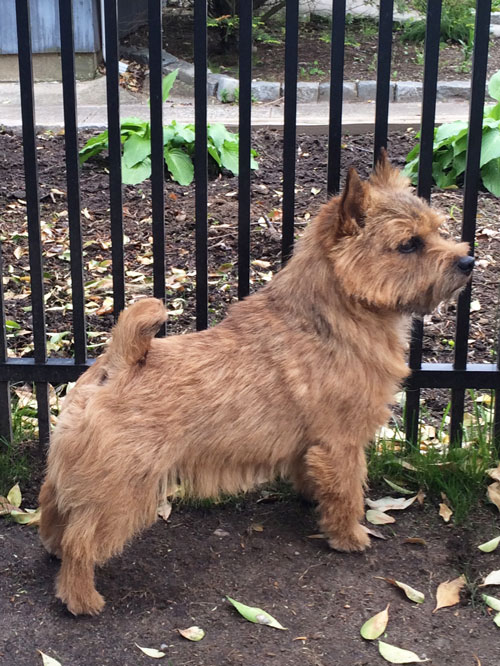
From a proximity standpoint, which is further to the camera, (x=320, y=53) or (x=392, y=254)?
(x=320, y=53)

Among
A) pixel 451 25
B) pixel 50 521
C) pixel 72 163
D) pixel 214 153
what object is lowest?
pixel 50 521

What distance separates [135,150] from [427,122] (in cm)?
335

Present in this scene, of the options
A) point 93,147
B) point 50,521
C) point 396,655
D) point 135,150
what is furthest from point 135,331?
point 93,147

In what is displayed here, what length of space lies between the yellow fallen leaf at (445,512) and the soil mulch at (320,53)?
29.7ft

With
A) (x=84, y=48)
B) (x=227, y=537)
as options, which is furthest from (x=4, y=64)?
(x=227, y=537)

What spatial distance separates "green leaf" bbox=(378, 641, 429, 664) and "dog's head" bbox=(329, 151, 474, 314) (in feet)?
4.03

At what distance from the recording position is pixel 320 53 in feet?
42.9

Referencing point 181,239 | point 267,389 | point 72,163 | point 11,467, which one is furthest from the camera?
point 181,239

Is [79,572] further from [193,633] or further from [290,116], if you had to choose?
[290,116]

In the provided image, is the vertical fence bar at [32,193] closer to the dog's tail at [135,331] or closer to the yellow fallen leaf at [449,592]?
the dog's tail at [135,331]

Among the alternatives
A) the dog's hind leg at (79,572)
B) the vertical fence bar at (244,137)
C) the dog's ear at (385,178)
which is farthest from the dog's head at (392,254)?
the dog's hind leg at (79,572)

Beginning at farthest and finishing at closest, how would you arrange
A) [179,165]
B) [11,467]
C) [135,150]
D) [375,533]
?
1. [179,165]
2. [135,150]
3. [11,467]
4. [375,533]

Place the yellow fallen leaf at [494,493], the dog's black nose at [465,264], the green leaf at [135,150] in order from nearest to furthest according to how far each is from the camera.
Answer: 1. the dog's black nose at [465,264]
2. the yellow fallen leaf at [494,493]
3. the green leaf at [135,150]

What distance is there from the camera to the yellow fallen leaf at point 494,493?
12.3 feet
